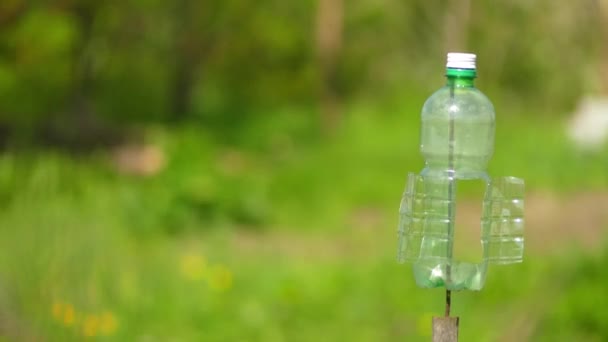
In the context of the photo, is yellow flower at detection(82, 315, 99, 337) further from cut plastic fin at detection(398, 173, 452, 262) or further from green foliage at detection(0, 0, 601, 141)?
green foliage at detection(0, 0, 601, 141)

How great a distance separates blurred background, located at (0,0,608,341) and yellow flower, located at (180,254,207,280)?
0.03 metres

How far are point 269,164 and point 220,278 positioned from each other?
16.0 ft

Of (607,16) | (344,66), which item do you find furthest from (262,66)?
(607,16)

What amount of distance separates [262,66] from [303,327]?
5870mm

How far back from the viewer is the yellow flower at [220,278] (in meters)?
6.38

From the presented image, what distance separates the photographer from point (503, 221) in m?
2.42

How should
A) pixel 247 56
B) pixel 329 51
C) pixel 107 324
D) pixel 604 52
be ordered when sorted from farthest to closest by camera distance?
pixel 604 52, pixel 329 51, pixel 247 56, pixel 107 324

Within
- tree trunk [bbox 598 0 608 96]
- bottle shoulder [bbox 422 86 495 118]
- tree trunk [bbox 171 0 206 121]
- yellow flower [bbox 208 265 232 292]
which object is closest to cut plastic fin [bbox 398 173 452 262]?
bottle shoulder [bbox 422 86 495 118]

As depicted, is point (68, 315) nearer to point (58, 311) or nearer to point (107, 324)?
point (58, 311)

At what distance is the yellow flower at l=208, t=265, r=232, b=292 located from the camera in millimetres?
6383

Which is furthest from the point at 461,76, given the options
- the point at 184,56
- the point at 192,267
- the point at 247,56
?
the point at 184,56

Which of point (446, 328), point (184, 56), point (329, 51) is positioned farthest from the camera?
point (329, 51)

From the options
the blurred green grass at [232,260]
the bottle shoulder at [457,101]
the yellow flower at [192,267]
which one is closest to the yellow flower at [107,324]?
the blurred green grass at [232,260]

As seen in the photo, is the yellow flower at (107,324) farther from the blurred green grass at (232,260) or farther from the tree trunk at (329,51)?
the tree trunk at (329,51)
